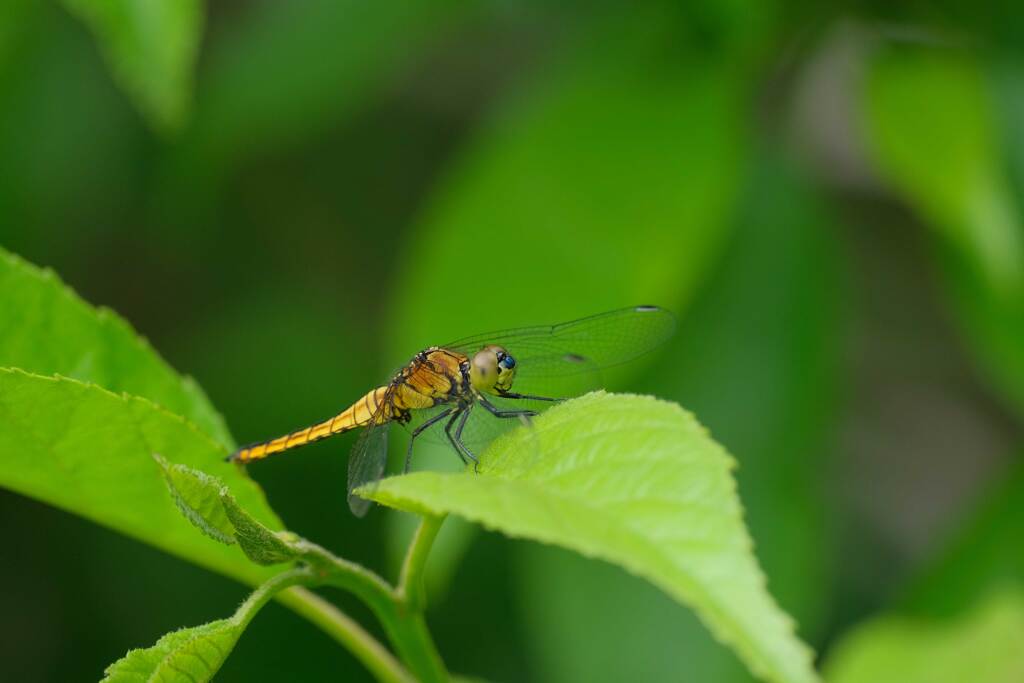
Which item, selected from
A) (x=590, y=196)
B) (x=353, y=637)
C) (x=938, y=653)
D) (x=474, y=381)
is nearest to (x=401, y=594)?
(x=353, y=637)

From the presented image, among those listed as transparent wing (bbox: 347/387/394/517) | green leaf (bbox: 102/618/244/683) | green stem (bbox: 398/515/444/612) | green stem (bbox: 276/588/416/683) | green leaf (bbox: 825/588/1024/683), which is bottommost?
green leaf (bbox: 825/588/1024/683)

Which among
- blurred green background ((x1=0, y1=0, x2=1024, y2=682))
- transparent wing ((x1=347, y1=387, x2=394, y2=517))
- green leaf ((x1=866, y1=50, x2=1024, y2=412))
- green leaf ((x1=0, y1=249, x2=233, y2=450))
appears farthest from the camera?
blurred green background ((x1=0, y1=0, x2=1024, y2=682))

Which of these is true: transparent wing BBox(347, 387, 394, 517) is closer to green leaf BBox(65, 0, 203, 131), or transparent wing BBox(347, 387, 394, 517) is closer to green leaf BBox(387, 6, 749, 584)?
green leaf BBox(387, 6, 749, 584)

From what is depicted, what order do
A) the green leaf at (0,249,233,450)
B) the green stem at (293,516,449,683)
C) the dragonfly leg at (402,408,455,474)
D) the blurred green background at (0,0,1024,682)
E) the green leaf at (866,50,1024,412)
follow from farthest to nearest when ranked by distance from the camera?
the blurred green background at (0,0,1024,682), the green leaf at (866,50,1024,412), the dragonfly leg at (402,408,455,474), the green leaf at (0,249,233,450), the green stem at (293,516,449,683)

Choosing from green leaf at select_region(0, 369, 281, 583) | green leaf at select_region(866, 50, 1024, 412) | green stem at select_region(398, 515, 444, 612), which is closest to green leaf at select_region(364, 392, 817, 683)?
green stem at select_region(398, 515, 444, 612)

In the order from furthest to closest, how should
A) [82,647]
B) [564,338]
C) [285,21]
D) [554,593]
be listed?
[82,647], [285,21], [554,593], [564,338]

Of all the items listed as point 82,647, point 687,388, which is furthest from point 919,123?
point 82,647

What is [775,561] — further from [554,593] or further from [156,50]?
[156,50]
